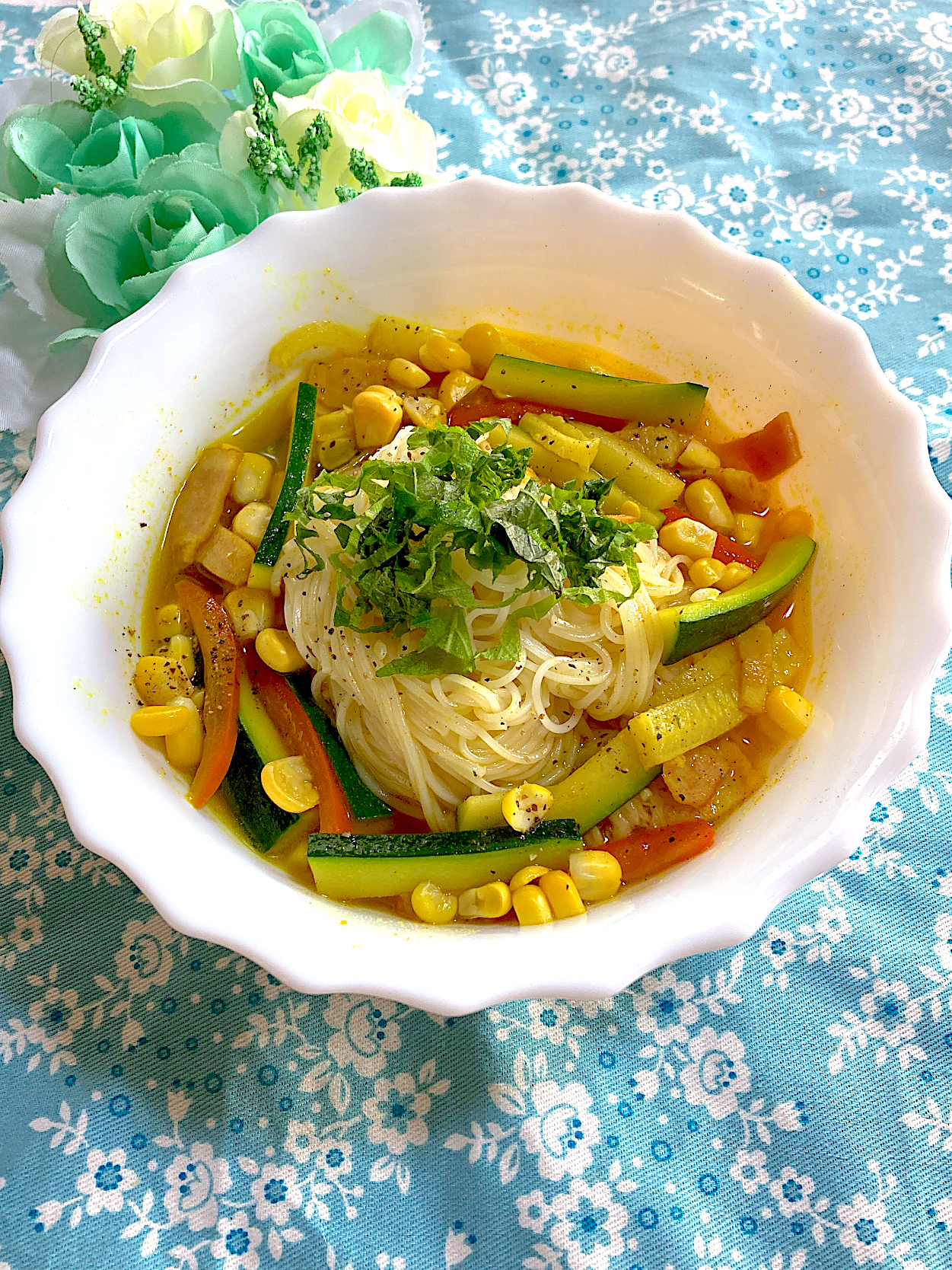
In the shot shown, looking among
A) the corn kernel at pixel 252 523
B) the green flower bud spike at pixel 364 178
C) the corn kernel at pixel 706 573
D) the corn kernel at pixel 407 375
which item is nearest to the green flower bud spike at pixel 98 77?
the green flower bud spike at pixel 364 178

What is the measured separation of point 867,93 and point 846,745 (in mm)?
3876

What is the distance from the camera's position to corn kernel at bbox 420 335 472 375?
3.82 meters

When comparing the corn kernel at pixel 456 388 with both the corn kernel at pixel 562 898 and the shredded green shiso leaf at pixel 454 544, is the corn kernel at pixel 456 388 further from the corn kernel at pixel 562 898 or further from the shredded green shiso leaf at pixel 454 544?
the corn kernel at pixel 562 898

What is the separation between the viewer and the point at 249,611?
3.49m

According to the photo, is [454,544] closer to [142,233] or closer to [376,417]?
[376,417]

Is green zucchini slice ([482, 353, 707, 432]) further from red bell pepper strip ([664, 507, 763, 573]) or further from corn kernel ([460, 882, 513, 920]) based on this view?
corn kernel ([460, 882, 513, 920])

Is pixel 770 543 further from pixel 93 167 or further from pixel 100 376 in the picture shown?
pixel 93 167

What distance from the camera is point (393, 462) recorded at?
3.36 m

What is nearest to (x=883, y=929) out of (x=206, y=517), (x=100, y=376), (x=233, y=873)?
(x=233, y=873)

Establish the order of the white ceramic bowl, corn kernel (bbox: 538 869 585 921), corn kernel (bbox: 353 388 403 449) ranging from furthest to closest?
1. corn kernel (bbox: 353 388 403 449)
2. corn kernel (bbox: 538 869 585 921)
3. the white ceramic bowl

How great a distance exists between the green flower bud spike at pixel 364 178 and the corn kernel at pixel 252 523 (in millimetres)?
1227

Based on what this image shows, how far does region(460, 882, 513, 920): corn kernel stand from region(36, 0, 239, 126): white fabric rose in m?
3.31

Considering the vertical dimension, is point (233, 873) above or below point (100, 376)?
below

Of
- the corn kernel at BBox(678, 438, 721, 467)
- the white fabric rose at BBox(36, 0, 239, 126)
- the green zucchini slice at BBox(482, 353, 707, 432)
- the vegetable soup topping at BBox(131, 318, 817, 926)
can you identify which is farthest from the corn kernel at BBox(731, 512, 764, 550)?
the white fabric rose at BBox(36, 0, 239, 126)
